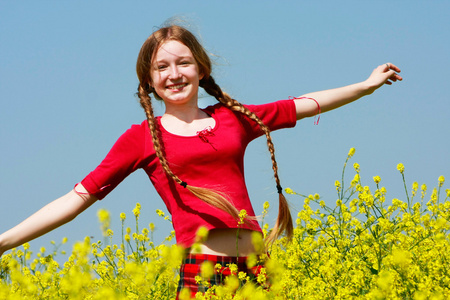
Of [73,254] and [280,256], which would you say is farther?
[73,254]

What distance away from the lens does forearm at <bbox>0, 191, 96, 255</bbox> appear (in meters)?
3.26

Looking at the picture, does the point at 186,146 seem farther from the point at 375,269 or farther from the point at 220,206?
the point at 375,269

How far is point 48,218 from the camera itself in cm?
328

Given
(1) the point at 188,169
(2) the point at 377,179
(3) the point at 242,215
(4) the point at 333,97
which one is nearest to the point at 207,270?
(3) the point at 242,215

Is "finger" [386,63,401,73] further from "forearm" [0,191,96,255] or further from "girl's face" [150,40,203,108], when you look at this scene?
"forearm" [0,191,96,255]

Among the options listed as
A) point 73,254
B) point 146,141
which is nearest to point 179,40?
point 146,141

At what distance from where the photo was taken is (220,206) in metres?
3.08

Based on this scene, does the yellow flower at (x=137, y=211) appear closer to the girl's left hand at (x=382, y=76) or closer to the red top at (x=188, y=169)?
the red top at (x=188, y=169)

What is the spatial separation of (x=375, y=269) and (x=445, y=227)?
2.46 feet

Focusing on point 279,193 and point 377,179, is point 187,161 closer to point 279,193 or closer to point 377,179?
point 279,193

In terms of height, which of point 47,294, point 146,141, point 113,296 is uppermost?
point 146,141

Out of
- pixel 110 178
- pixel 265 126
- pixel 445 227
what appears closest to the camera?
pixel 110 178

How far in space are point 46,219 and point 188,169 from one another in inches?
29.2

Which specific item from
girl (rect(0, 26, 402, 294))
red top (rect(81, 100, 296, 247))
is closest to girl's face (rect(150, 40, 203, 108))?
girl (rect(0, 26, 402, 294))
